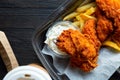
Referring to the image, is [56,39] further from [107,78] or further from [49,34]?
[107,78]

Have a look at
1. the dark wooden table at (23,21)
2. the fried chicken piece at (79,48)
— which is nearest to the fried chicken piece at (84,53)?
the fried chicken piece at (79,48)

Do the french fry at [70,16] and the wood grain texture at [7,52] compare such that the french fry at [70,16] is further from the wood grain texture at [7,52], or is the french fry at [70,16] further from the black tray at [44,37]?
the wood grain texture at [7,52]

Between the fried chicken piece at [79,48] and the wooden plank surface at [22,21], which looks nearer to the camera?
the fried chicken piece at [79,48]

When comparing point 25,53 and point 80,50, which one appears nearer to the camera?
point 80,50

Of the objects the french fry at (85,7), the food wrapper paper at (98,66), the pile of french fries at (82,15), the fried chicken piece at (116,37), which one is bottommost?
the food wrapper paper at (98,66)

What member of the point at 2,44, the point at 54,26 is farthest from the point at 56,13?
the point at 2,44

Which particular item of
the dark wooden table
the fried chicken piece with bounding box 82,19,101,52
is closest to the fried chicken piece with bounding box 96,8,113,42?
the fried chicken piece with bounding box 82,19,101,52

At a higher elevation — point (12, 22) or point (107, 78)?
point (12, 22)
